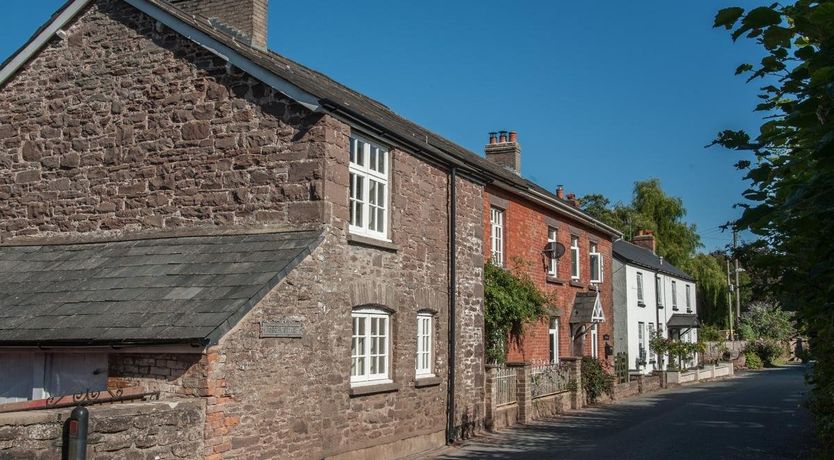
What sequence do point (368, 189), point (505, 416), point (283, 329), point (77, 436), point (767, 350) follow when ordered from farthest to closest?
point (767, 350), point (505, 416), point (368, 189), point (283, 329), point (77, 436)

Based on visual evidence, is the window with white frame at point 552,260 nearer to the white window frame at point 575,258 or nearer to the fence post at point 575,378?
the white window frame at point 575,258

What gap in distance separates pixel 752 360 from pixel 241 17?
143 ft

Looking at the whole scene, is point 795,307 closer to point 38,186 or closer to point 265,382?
point 265,382

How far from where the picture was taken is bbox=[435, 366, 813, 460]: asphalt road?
1425cm

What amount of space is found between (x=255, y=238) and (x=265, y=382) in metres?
2.40

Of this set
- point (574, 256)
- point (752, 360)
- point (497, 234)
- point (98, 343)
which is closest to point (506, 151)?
point (574, 256)

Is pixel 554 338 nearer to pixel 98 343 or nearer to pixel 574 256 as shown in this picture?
pixel 574 256

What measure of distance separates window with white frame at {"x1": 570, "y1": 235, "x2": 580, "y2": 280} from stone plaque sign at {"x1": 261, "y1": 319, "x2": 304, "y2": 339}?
16356mm

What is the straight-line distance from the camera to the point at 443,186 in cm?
1593

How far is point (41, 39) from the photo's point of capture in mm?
14383

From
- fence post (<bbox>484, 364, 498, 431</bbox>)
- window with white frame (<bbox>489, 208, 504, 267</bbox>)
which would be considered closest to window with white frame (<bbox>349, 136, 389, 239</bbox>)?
fence post (<bbox>484, 364, 498, 431</bbox>)

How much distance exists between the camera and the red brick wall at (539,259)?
21.1 metres

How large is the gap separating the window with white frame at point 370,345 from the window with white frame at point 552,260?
10.8m

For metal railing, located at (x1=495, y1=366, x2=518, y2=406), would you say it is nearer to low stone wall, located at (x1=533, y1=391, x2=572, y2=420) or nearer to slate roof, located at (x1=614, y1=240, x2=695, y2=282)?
low stone wall, located at (x1=533, y1=391, x2=572, y2=420)
